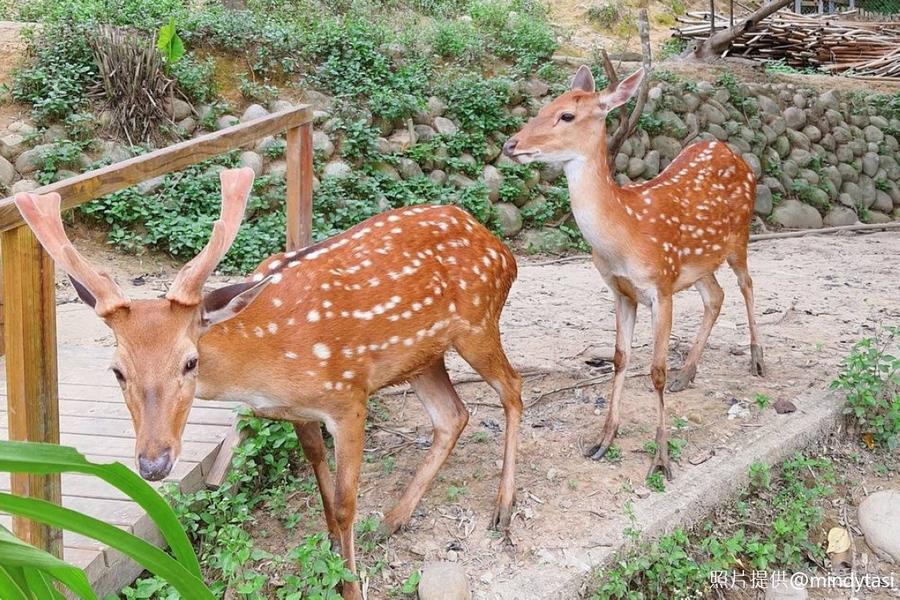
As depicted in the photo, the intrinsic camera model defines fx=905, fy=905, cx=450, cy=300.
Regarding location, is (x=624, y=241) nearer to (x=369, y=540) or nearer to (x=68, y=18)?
(x=369, y=540)

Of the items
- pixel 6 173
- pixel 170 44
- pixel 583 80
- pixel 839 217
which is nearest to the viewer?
pixel 583 80

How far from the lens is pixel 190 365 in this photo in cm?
262

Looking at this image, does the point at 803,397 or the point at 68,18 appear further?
the point at 68,18

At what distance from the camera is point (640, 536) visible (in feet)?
12.3

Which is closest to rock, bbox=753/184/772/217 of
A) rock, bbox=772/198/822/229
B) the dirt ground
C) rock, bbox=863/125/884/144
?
rock, bbox=772/198/822/229

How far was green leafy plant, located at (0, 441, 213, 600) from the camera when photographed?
3.45ft

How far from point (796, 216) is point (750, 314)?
5.70 m

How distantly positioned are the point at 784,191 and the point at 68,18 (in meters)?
8.02

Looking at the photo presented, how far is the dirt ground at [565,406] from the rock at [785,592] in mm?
578

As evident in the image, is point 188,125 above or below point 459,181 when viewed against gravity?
above

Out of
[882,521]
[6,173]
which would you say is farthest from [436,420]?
[6,173]

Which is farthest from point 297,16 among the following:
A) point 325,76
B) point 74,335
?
point 74,335

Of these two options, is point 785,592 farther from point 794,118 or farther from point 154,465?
point 794,118

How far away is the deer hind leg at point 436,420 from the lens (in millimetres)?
3873
